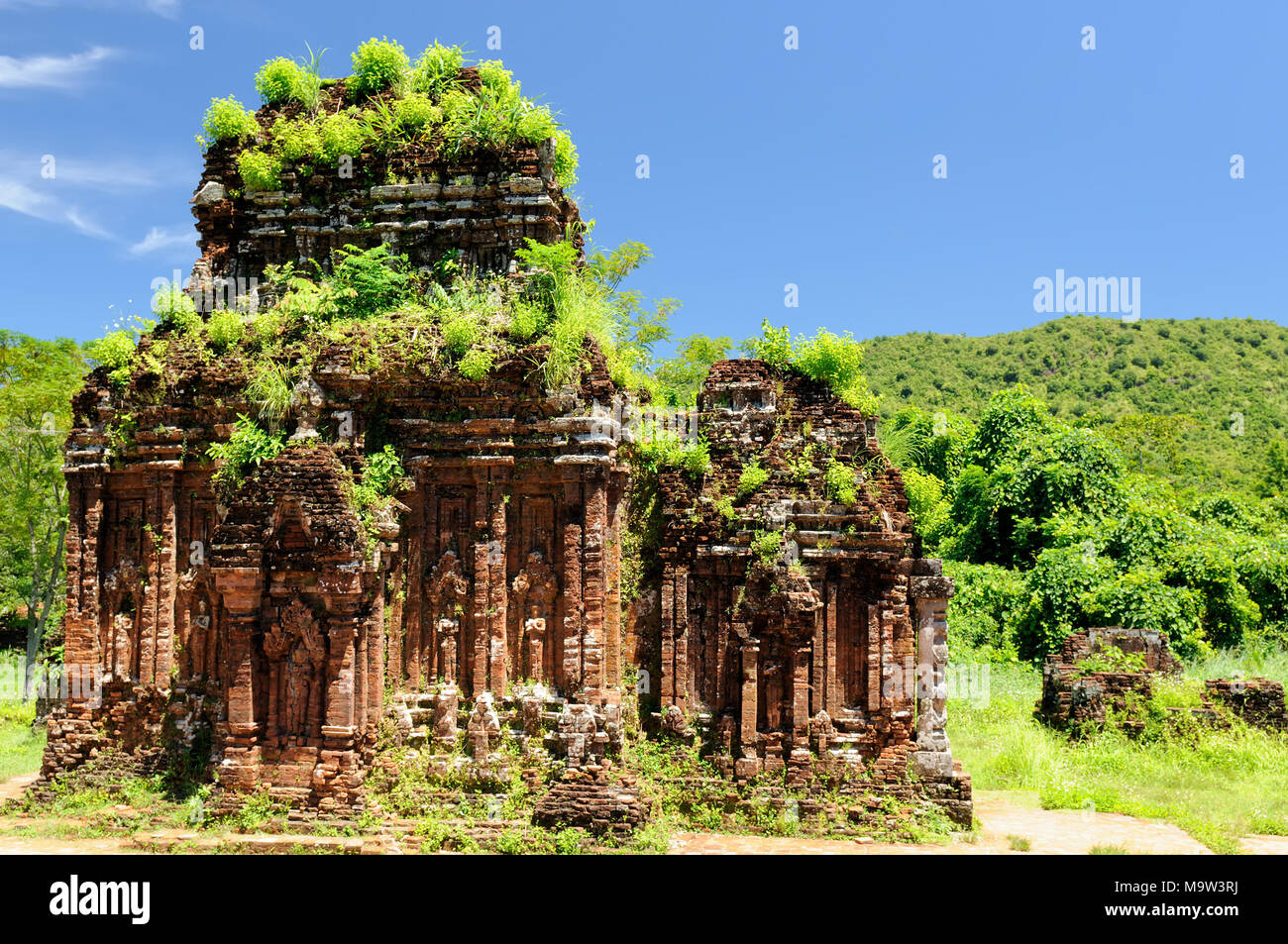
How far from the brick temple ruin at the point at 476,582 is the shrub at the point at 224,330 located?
1.44 ft

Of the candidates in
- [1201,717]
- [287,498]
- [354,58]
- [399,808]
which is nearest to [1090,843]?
[1201,717]

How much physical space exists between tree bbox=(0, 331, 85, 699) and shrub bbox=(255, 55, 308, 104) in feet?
50.1

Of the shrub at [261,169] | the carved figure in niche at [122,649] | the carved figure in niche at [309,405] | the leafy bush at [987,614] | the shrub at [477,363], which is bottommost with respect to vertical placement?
the leafy bush at [987,614]

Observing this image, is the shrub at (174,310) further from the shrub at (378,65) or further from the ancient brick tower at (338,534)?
the shrub at (378,65)

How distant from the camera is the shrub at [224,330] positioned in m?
13.5

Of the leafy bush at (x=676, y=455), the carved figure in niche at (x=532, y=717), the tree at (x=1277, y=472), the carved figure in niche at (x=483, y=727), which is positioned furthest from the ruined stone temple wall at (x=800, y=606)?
the tree at (x=1277, y=472)

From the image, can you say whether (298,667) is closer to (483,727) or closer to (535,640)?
(483,727)

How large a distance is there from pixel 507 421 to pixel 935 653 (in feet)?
20.3

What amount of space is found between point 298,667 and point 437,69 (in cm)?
878

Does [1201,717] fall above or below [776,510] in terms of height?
below

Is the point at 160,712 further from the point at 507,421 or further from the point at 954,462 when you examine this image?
the point at 954,462

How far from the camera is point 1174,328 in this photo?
63.9 metres

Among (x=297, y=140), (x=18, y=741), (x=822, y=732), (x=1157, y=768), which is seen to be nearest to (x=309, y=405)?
(x=297, y=140)

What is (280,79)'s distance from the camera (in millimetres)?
14945
